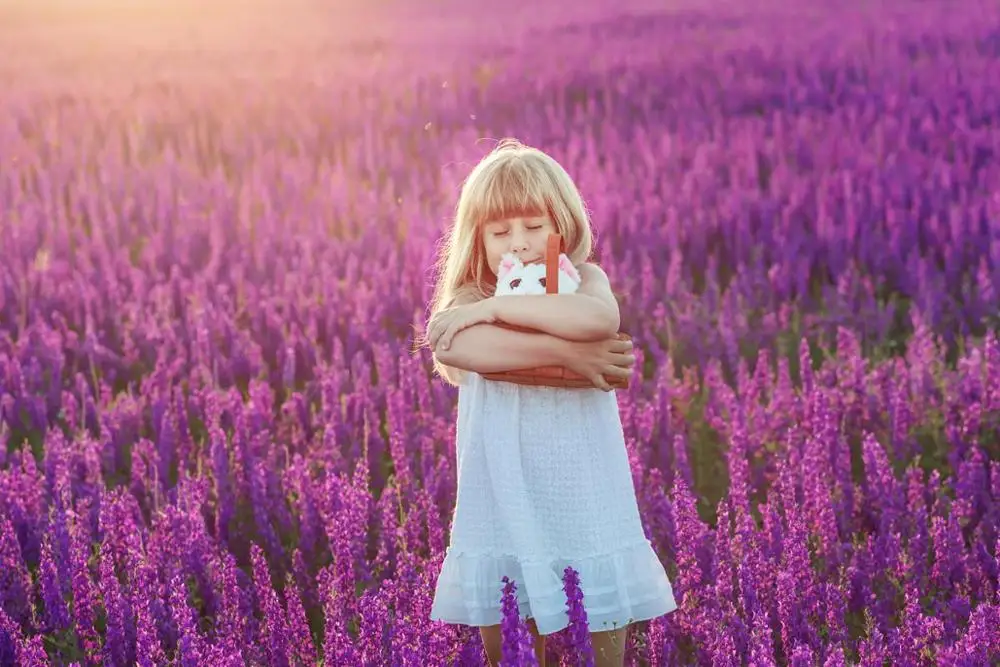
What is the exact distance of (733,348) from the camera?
16.6ft

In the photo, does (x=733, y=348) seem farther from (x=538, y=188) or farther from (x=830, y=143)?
(x=830, y=143)

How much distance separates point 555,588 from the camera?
8.89 feet

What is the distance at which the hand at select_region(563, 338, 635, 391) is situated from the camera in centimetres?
266

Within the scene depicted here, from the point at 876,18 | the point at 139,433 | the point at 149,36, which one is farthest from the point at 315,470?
the point at 149,36

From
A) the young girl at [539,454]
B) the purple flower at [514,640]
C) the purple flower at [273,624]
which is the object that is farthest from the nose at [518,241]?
the purple flower at [273,624]

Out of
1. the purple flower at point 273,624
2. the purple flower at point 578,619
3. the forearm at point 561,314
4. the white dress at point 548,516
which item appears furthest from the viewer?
the purple flower at point 273,624

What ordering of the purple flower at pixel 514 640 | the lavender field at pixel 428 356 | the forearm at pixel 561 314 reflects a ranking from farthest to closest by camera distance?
the lavender field at pixel 428 356, the forearm at pixel 561 314, the purple flower at pixel 514 640

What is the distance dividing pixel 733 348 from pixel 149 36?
17739 millimetres

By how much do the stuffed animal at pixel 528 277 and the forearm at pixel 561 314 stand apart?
0.28ft

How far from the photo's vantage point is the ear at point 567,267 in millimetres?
2787

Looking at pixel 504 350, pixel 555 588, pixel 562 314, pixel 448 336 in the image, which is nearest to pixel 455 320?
pixel 448 336

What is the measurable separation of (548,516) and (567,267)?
1.66ft

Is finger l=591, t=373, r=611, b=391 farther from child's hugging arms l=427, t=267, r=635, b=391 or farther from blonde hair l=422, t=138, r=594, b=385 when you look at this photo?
blonde hair l=422, t=138, r=594, b=385

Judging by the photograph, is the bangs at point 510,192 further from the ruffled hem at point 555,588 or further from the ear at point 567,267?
the ruffled hem at point 555,588
